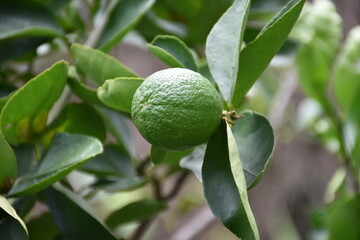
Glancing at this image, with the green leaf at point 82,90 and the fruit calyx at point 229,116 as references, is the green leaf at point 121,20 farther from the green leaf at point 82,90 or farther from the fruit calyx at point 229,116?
the fruit calyx at point 229,116

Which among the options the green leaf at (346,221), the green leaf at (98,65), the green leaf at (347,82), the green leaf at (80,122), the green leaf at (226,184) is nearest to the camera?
the green leaf at (226,184)

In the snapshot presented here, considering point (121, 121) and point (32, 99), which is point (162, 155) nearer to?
point (32, 99)

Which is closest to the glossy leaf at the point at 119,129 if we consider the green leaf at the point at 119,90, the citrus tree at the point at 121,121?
the citrus tree at the point at 121,121

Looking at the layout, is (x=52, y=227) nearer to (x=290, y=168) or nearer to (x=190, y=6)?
(x=190, y=6)

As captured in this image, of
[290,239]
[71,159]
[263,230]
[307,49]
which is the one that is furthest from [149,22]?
[263,230]

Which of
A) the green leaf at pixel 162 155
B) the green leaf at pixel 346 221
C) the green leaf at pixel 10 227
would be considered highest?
the green leaf at pixel 162 155

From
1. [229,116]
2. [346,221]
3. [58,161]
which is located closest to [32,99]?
[58,161]

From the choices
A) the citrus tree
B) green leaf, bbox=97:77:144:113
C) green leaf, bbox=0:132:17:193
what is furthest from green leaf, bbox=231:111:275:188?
green leaf, bbox=0:132:17:193
